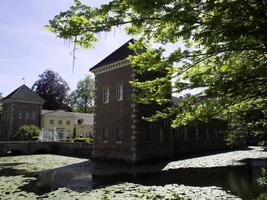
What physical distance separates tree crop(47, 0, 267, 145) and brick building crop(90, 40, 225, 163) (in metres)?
17.3

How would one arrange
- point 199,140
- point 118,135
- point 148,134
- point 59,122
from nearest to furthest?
point 148,134
point 118,135
point 199,140
point 59,122

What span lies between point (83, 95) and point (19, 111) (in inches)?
1504

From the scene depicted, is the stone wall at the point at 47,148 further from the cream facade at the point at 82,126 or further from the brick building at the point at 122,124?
the cream facade at the point at 82,126

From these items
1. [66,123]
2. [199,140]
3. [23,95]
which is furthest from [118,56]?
[66,123]

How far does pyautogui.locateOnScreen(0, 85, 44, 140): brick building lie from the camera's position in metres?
45.9

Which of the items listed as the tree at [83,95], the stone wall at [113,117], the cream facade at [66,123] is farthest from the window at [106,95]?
the tree at [83,95]

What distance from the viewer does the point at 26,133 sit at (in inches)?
1709

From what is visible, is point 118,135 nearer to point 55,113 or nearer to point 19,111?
point 19,111

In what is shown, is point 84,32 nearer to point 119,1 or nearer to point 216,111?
point 119,1

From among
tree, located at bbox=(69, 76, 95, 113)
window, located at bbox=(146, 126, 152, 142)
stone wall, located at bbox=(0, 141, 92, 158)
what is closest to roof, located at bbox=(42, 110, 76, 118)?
stone wall, located at bbox=(0, 141, 92, 158)

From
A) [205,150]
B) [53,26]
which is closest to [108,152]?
[205,150]

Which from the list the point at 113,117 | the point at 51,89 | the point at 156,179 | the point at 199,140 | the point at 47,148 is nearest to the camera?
the point at 156,179

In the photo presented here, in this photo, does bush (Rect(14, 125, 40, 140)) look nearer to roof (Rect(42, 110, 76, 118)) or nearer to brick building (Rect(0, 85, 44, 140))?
brick building (Rect(0, 85, 44, 140))

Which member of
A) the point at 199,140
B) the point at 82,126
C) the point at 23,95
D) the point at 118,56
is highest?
the point at 118,56
